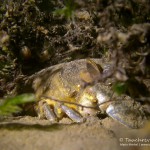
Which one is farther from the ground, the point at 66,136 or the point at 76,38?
the point at 76,38

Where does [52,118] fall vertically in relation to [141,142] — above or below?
below

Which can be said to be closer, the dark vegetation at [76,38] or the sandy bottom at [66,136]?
the sandy bottom at [66,136]

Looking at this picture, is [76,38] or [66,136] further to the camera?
[76,38]

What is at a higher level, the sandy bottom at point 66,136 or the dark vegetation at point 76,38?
the dark vegetation at point 76,38

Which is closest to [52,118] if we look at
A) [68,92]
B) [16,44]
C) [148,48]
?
[68,92]

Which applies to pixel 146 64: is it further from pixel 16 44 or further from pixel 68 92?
pixel 16 44

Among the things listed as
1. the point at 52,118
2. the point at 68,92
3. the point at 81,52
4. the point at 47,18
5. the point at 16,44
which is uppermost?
the point at 47,18
